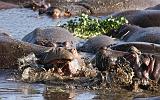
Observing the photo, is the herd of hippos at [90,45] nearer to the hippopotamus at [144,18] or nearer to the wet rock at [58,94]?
the hippopotamus at [144,18]

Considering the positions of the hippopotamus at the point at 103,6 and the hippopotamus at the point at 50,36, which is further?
the hippopotamus at the point at 103,6

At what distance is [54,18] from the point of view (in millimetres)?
18375

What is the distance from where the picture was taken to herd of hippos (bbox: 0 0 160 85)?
7984mm

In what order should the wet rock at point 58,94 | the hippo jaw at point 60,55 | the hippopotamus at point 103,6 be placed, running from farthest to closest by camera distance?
the hippopotamus at point 103,6 < the hippo jaw at point 60,55 < the wet rock at point 58,94

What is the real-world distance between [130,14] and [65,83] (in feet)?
25.6

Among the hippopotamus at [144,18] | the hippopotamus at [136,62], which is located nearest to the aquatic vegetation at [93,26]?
the hippopotamus at [144,18]

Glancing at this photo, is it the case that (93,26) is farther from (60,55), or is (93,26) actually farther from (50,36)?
(60,55)

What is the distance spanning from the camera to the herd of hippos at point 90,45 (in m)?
7.98

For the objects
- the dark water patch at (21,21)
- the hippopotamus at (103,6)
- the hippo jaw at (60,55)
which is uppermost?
the hippo jaw at (60,55)

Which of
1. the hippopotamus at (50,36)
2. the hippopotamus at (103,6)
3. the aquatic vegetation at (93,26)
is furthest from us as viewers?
the hippopotamus at (103,6)

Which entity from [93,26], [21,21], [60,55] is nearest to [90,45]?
[93,26]

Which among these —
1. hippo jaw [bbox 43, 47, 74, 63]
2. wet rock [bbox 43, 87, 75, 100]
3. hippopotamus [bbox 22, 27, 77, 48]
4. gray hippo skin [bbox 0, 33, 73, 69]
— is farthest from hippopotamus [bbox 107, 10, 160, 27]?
wet rock [bbox 43, 87, 75, 100]

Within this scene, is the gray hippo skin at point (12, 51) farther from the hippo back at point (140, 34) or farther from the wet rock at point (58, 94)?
the hippo back at point (140, 34)

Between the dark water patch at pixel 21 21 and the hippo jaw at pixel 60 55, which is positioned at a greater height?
the hippo jaw at pixel 60 55
